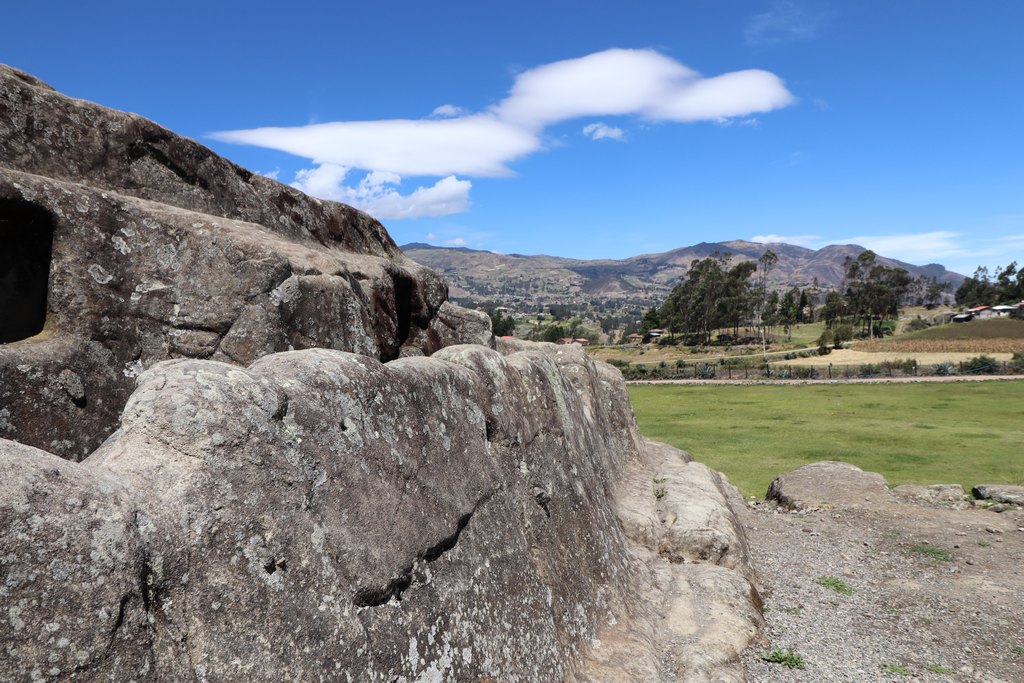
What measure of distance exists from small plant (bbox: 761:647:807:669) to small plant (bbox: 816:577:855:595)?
445cm

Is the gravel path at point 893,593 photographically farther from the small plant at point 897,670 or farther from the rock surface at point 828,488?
the rock surface at point 828,488

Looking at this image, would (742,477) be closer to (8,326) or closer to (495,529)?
(495,529)

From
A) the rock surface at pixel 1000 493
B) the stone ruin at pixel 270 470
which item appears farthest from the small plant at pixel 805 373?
the stone ruin at pixel 270 470

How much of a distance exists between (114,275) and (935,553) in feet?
63.4

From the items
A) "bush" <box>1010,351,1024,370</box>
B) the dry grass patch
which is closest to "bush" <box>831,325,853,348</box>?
the dry grass patch

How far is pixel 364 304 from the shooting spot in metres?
12.0

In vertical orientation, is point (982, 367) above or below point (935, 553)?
above

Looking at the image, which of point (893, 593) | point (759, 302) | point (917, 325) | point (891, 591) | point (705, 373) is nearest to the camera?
point (893, 593)

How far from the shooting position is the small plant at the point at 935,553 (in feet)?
56.9

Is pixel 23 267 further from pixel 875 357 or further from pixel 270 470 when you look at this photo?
pixel 875 357

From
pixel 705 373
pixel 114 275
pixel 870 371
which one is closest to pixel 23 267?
pixel 114 275

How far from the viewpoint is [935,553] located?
57.9 ft

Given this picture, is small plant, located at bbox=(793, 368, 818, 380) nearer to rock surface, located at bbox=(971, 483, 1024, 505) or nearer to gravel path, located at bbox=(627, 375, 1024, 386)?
gravel path, located at bbox=(627, 375, 1024, 386)

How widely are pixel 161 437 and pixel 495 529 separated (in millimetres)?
4447
